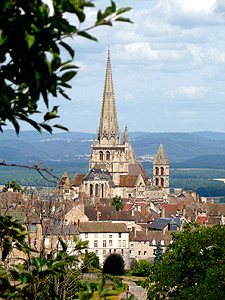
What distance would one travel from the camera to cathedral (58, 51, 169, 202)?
13700cm

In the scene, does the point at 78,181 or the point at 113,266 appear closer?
the point at 113,266

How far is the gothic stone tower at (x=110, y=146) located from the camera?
151 metres

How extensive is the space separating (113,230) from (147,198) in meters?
68.7

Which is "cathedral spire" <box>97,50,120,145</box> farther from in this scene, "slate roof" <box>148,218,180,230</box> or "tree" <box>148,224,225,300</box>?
"tree" <box>148,224,225,300</box>

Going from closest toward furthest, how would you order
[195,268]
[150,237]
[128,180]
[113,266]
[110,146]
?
1. [195,268]
2. [113,266]
3. [150,237]
4. [128,180]
5. [110,146]

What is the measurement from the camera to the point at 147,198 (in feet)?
470

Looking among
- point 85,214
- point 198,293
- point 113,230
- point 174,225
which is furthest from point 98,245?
point 198,293

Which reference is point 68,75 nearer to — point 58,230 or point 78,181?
point 58,230

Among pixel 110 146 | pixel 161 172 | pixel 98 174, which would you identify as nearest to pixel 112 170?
pixel 110 146

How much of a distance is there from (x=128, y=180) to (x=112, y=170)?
6.64 meters

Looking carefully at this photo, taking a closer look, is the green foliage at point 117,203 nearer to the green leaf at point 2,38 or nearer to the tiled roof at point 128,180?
the tiled roof at point 128,180

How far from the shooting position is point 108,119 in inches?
6255

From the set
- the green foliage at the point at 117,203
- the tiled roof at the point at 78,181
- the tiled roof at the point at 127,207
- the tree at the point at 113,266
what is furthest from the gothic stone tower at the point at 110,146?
the tree at the point at 113,266

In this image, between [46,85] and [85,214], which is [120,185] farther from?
[46,85]
